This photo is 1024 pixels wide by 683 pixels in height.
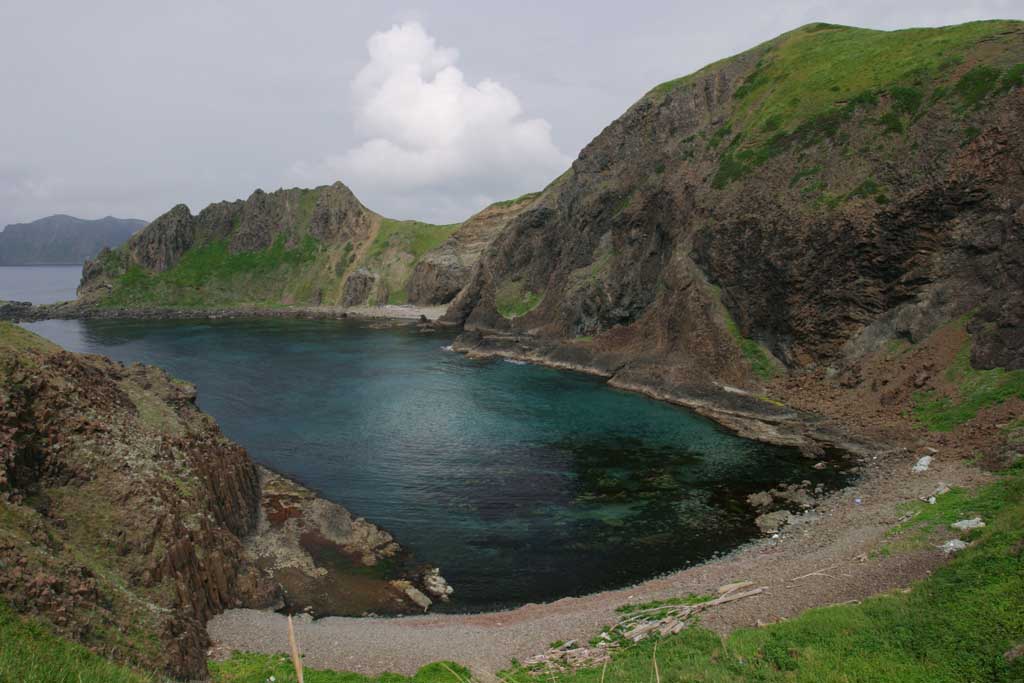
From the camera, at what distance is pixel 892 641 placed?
16.2 m

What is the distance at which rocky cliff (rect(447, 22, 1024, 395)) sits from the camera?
172 ft

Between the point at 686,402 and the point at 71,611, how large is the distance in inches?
2144

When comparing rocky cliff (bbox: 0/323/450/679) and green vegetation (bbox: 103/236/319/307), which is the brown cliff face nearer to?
rocky cliff (bbox: 0/323/450/679)

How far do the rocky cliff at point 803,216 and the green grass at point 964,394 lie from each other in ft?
3.78

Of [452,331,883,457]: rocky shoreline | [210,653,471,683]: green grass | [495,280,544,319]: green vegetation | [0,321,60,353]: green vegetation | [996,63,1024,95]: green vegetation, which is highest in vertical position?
[996,63,1024,95]: green vegetation

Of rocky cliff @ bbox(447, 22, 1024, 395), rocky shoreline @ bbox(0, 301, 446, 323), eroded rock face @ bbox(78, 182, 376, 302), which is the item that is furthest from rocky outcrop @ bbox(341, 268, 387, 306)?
rocky cliff @ bbox(447, 22, 1024, 395)

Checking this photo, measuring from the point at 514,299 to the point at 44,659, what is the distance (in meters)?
95.9

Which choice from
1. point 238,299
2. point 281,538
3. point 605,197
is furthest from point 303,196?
point 281,538

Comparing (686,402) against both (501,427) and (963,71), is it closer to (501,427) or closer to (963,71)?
(501,427)

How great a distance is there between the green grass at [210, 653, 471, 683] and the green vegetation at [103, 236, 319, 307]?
163 meters

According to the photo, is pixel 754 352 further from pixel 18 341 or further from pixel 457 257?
pixel 457 257

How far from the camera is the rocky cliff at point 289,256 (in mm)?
156875

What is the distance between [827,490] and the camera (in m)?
39.0

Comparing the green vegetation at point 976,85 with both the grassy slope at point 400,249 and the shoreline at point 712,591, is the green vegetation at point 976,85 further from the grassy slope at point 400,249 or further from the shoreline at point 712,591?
the grassy slope at point 400,249
